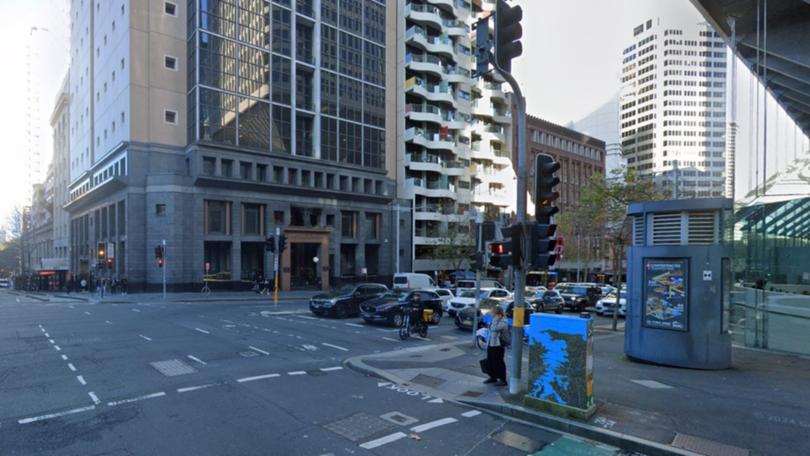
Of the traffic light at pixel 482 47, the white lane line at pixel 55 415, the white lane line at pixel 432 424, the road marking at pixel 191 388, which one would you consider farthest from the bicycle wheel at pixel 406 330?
the traffic light at pixel 482 47

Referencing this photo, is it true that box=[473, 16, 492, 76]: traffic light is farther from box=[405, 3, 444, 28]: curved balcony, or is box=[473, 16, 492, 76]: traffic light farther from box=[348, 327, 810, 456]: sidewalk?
box=[405, 3, 444, 28]: curved balcony

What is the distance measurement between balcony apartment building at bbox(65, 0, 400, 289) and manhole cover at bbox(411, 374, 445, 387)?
36.6 metres

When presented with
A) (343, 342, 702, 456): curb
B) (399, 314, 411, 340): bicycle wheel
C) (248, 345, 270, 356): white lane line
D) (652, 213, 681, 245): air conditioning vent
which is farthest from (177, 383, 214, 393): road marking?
(652, 213, 681, 245): air conditioning vent

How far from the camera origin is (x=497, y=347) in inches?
378

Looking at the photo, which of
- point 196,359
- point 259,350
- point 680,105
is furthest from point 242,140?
point 680,105

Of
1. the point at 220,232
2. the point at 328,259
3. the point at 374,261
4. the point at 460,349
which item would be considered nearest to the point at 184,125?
the point at 220,232

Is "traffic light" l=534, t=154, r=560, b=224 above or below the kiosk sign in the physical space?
above

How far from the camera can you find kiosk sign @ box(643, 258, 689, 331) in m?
11.5

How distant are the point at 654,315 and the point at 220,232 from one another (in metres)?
39.9

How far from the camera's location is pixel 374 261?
57.4 metres

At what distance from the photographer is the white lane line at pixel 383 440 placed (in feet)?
21.6

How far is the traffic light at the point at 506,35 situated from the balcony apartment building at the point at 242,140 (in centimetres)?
3884

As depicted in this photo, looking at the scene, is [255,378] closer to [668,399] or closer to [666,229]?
[668,399]

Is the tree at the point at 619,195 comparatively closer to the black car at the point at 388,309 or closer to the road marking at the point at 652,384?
the black car at the point at 388,309
